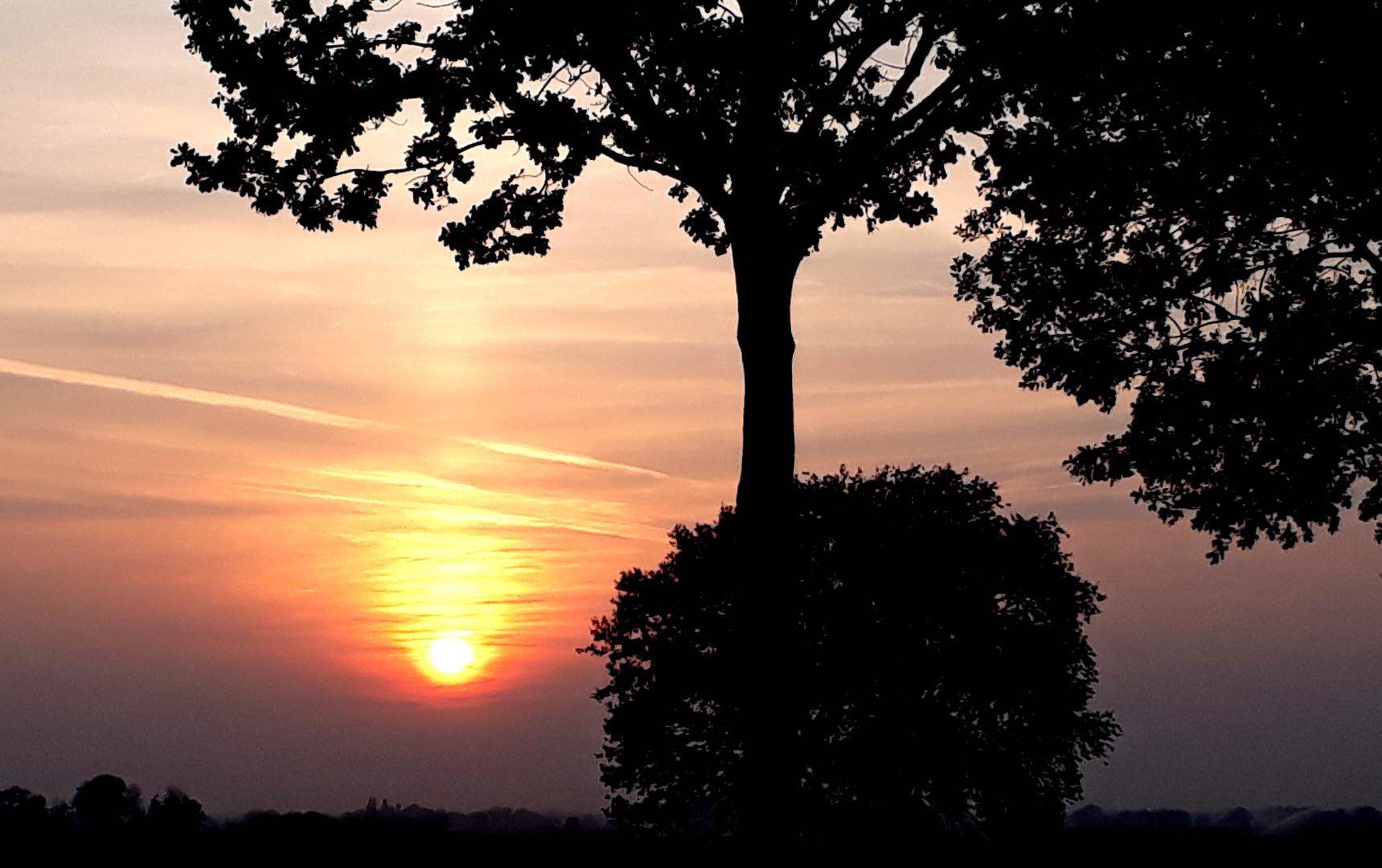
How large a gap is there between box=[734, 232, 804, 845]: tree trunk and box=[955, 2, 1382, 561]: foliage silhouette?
4.58m

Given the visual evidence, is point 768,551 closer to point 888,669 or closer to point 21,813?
point 888,669

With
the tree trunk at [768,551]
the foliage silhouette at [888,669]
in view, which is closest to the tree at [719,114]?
the tree trunk at [768,551]

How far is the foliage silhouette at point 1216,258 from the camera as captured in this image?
21.4 metres

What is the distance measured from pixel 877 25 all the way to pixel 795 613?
8.36 metres

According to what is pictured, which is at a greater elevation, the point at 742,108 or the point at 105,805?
the point at 742,108

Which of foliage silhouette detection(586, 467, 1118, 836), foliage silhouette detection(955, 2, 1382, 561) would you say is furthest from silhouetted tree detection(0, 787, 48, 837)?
foliage silhouette detection(955, 2, 1382, 561)

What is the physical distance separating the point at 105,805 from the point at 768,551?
1987cm

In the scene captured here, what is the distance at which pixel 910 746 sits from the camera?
30219 millimetres

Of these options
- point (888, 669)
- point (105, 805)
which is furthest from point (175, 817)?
point (888, 669)

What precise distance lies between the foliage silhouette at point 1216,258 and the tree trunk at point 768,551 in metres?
4.58

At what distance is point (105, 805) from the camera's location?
98.9 ft

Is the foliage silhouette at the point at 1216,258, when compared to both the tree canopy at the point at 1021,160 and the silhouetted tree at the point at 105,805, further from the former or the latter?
the silhouetted tree at the point at 105,805

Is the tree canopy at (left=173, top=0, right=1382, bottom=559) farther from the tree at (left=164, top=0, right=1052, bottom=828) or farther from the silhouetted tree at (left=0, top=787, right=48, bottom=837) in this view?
the silhouetted tree at (left=0, top=787, right=48, bottom=837)

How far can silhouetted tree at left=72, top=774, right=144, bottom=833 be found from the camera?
2856cm
